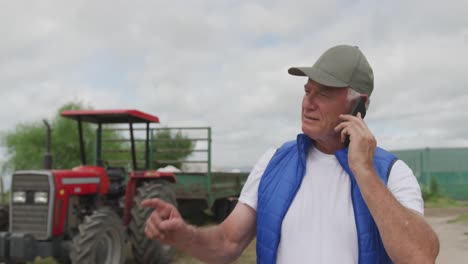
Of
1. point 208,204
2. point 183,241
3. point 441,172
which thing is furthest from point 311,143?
point 441,172

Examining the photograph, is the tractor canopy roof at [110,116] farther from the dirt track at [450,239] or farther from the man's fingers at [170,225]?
the man's fingers at [170,225]

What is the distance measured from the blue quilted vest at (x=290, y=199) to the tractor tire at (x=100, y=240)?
463 centimetres

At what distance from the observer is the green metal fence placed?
2294 centimetres

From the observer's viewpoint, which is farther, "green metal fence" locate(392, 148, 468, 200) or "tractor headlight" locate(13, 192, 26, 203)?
"green metal fence" locate(392, 148, 468, 200)

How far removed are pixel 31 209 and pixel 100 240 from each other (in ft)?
3.62

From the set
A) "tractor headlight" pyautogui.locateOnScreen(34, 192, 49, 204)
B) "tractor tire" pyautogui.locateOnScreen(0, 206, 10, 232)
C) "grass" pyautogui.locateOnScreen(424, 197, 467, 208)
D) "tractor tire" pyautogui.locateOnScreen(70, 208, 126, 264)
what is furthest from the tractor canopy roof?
"grass" pyautogui.locateOnScreen(424, 197, 467, 208)

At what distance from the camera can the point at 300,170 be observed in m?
2.12

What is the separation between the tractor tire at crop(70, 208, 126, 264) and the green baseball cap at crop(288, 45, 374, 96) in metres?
4.86

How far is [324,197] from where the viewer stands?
2.05 m

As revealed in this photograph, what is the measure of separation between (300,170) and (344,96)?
0.33m

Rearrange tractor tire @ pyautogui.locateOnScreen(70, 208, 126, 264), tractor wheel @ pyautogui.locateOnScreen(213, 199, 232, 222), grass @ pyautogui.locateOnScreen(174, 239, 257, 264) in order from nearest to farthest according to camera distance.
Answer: tractor tire @ pyautogui.locateOnScreen(70, 208, 126, 264) < grass @ pyautogui.locateOnScreen(174, 239, 257, 264) < tractor wheel @ pyautogui.locateOnScreen(213, 199, 232, 222)

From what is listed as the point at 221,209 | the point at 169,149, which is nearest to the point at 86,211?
the point at 169,149

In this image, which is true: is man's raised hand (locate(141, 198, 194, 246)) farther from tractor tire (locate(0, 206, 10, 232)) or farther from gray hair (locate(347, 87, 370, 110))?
tractor tire (locate(0, 206, 10, 232))

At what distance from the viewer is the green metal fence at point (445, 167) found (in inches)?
903
